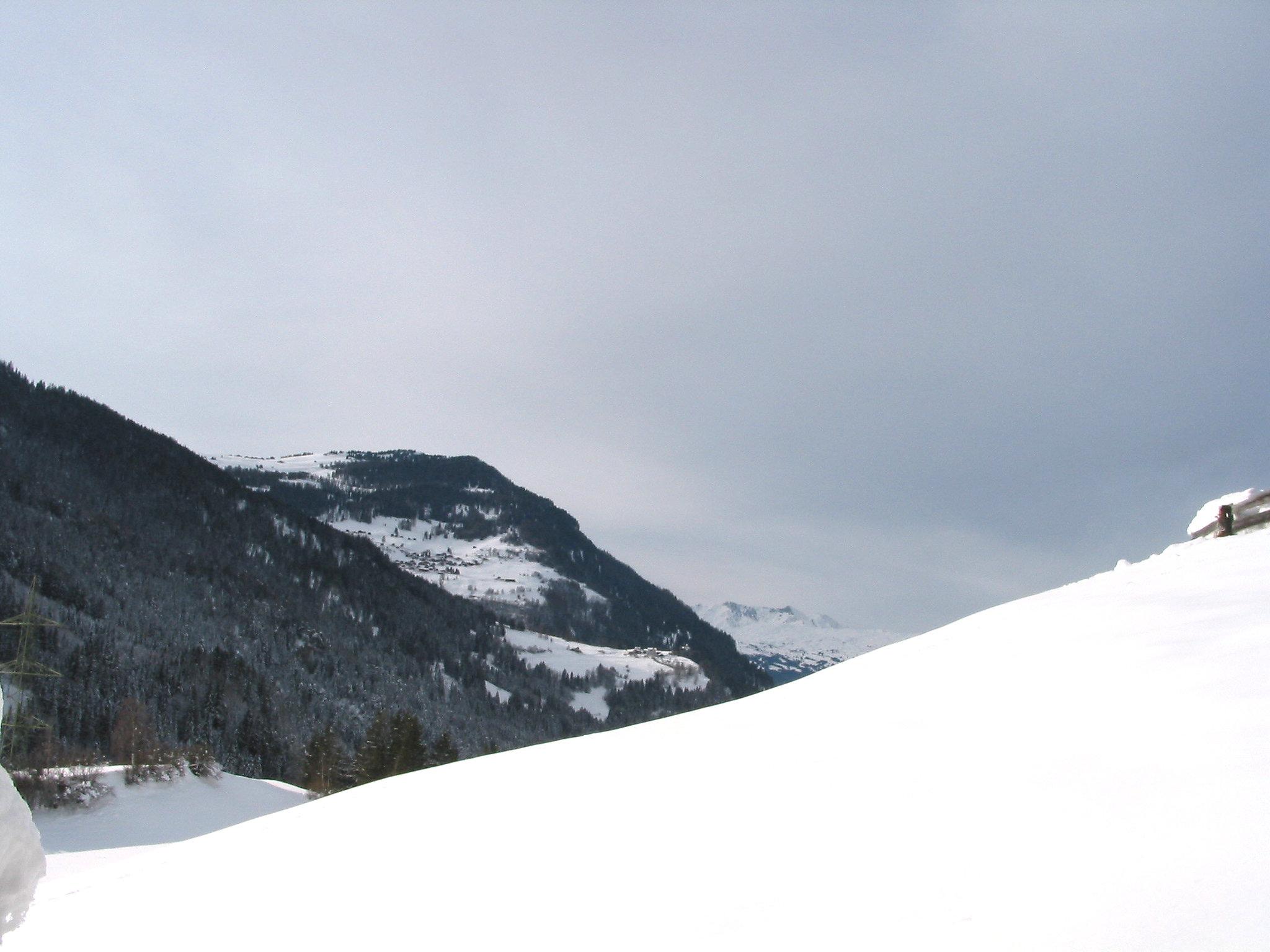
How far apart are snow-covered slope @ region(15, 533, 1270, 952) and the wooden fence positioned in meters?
6.80

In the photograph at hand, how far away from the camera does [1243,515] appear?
16.0m

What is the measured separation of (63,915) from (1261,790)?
454 inches

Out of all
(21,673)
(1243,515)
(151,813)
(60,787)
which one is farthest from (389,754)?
(1243,515)

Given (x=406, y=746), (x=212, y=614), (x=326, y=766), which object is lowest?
(x=326, y=766)

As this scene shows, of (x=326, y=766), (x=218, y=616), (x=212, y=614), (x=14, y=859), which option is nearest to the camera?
(x=14, y=859)

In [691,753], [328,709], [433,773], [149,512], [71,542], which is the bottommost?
[328,709]

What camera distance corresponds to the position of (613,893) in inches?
212

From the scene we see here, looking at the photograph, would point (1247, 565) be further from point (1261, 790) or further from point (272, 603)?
point (272, 603)

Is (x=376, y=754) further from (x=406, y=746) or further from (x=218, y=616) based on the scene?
(x=218, y=616)

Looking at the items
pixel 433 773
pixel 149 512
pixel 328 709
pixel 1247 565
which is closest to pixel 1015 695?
pixel 1247 565

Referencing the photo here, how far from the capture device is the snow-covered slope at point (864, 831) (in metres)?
4.05

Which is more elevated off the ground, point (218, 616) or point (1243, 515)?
point (218, 616)

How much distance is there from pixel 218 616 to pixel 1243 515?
145241mm

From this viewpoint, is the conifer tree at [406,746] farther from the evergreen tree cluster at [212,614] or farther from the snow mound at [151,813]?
the evergreen tree cluster at [212,614]
